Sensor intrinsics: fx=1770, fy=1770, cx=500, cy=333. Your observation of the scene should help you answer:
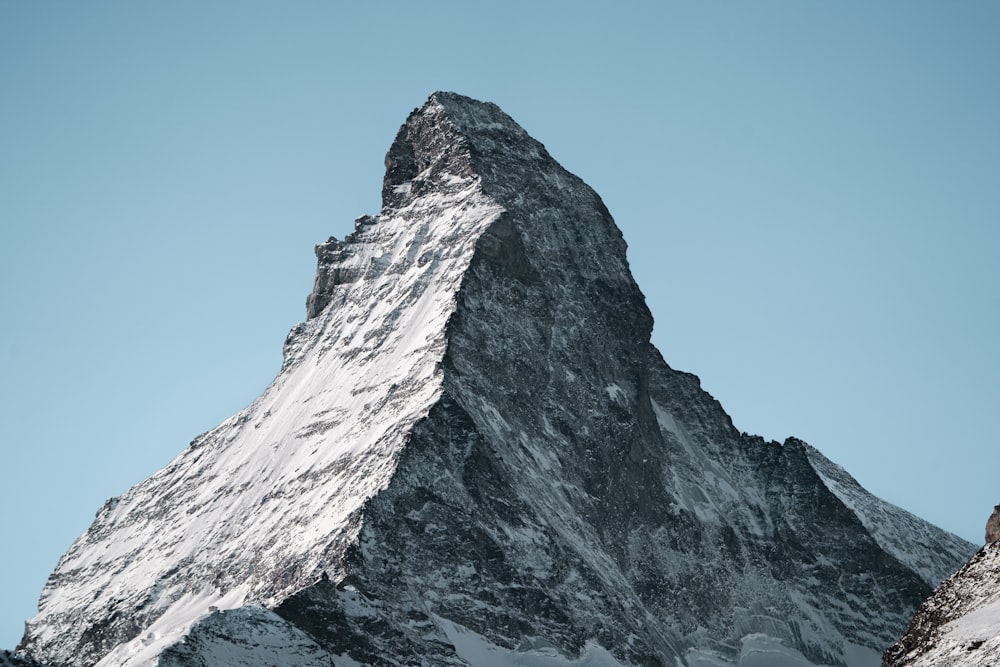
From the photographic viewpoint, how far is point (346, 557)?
197 metres

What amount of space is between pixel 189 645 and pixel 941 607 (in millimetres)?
113147

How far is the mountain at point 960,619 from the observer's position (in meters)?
62.2

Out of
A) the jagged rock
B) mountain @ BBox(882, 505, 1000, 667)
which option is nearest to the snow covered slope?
mountain @ BBox(882, 505, 1000, 667)

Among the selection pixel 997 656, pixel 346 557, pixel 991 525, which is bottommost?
pixel 997 656

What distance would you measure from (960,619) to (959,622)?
0.22 meters

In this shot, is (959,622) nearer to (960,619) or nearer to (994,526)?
(960,619)

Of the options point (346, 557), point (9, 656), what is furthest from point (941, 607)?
point (346, 557)

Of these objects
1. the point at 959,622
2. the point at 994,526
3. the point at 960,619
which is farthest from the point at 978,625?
the point at 994,526

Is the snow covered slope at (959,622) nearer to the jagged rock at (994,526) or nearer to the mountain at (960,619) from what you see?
the mountain at (960,619)

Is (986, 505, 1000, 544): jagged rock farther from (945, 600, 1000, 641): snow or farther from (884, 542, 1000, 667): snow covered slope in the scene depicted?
(945, 600, 1000, 641): snow

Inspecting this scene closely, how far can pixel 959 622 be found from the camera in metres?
64.6

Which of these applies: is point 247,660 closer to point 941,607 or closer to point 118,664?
point 118,664

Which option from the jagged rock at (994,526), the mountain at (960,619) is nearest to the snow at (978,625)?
the mountain at (960,619)

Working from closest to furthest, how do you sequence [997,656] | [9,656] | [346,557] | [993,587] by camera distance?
[997,656]
[993,587]
[9,656]
[346,557]
